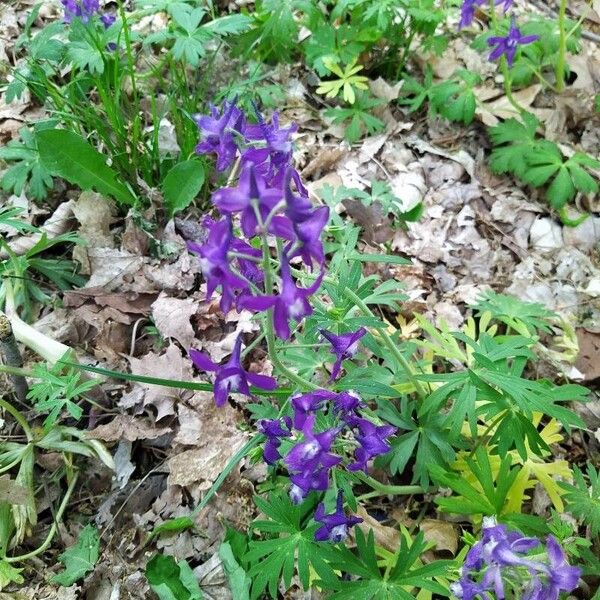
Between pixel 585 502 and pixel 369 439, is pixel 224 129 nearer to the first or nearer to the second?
pixel 369 439

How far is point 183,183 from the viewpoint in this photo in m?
3.22

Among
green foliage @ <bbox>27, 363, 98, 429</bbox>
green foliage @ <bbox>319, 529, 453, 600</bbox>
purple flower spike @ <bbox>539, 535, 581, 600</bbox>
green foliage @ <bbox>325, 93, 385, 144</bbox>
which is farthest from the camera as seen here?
green foliage @ <bbox>325, 93, 385, 144</bbox>

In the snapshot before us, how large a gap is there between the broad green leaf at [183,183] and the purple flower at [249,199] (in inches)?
75.8

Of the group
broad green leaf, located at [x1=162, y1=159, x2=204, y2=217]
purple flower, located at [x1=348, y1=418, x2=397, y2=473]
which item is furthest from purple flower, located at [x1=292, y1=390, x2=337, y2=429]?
broad green leaf, located at [x1=162, y1=159, x2=204, y2=217]

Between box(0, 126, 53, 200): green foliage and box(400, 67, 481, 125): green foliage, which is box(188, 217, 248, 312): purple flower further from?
box(400, 67, 481, 125): green foliage

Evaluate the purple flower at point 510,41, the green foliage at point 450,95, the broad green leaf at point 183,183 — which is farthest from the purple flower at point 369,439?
the purple flower at point 510,41

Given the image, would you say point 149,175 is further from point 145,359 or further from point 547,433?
point 547,433

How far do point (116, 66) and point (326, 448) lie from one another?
2.39 m

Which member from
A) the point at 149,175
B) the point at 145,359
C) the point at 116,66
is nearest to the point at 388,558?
the point at 145,359

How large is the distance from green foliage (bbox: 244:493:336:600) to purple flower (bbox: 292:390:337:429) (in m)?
0.52

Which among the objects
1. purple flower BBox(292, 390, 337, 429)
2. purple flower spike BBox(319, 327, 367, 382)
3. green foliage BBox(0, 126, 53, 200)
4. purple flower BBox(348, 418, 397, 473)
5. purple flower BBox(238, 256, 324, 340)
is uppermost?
purple flower BBox(238, 256, 324, 340)

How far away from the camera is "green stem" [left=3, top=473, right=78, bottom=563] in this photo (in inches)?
94.0

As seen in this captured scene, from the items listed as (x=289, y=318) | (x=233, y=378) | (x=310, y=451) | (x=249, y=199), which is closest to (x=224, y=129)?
(x=249, y=199)

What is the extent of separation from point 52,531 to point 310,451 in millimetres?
1406
